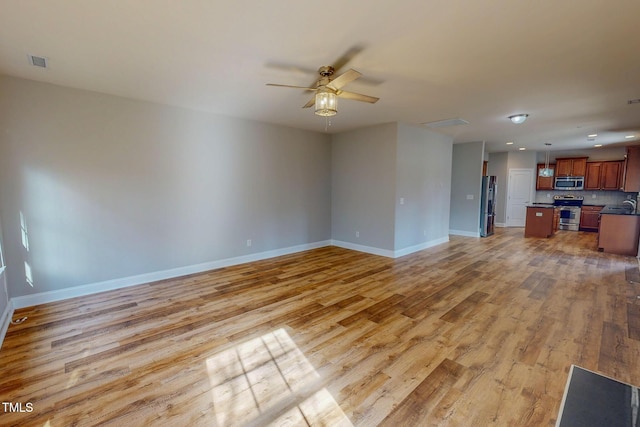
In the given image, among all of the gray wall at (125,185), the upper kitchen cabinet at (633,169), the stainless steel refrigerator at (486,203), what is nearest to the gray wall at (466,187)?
the stainless steel refrigerator at (486,203)

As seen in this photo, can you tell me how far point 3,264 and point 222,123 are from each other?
3.25m

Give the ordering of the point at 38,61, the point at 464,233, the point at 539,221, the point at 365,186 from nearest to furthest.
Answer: the point at 38,61 < the point at 365,186 < the point at 539,221 < the point at 464,233

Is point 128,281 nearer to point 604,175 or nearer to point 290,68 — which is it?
point 290,68

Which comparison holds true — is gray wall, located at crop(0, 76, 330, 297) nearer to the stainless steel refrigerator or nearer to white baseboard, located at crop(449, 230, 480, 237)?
white baseboard, located at crop(449, 230, 480, 237)

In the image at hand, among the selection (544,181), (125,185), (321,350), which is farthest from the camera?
(544,181)

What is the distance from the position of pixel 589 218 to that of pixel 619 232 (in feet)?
11.5

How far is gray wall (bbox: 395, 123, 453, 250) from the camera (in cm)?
565

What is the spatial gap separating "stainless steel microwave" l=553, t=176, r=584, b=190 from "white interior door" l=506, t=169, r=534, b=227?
0.74 m

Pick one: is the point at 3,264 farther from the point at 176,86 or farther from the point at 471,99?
the point at 471,99

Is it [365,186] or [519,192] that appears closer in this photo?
[365,186]

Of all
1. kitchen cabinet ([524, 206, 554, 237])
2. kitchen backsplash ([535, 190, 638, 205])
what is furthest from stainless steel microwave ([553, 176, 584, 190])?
kitchen cabinet ([524, 206, 554, 237])

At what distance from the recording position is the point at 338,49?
2.53 meters

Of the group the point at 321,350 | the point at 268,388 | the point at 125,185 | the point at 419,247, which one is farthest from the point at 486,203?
the point at 125,185

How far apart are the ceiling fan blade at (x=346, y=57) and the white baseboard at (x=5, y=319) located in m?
4.04
